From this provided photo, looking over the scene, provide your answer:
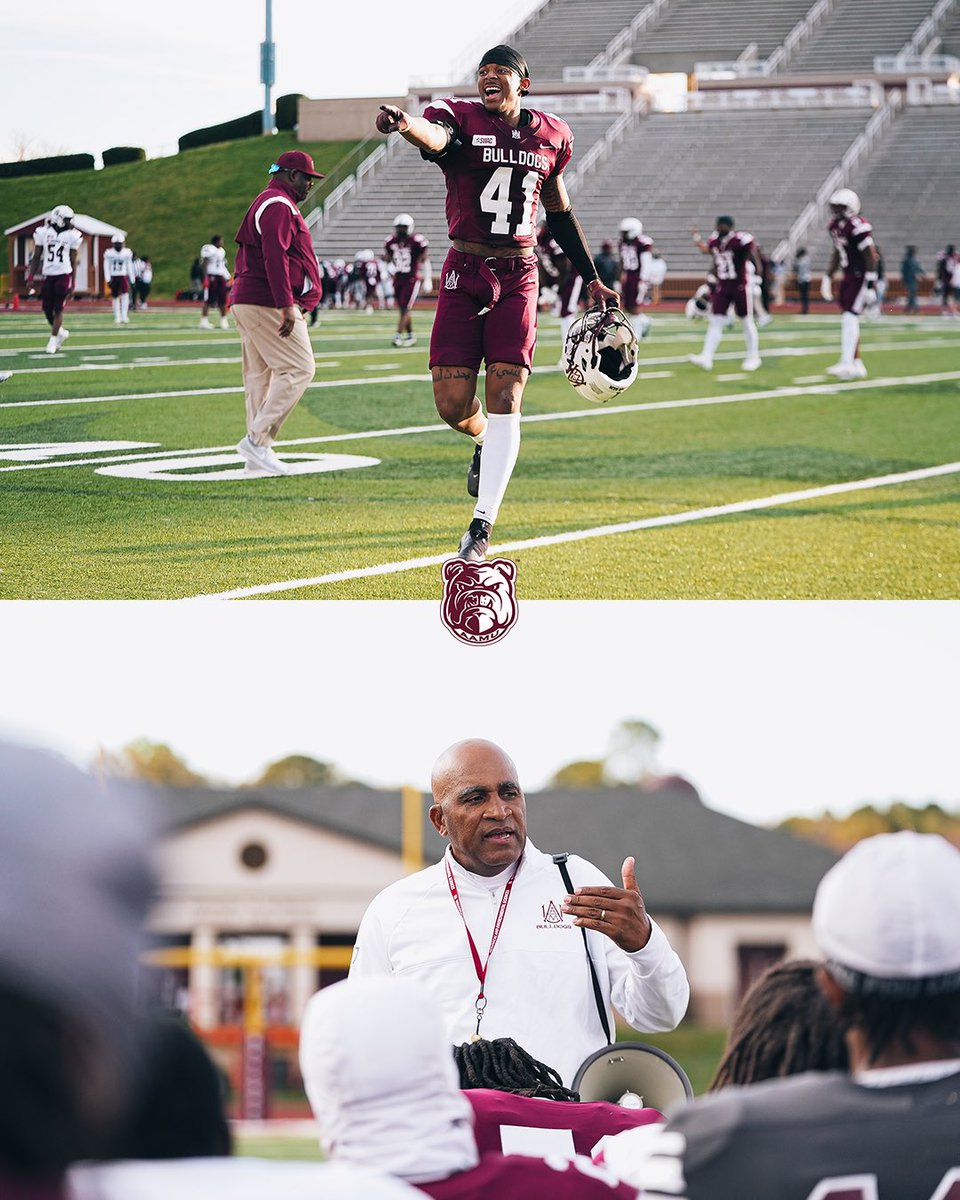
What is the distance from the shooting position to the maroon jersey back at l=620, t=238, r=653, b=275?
17672 millimetres

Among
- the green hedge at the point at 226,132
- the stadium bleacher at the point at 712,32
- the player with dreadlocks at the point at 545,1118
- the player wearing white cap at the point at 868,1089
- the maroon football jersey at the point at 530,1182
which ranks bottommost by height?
the player with dreadlocks at the point at 545,1118

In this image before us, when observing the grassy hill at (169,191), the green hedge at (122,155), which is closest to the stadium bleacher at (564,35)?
the grassy hill at (169,191)

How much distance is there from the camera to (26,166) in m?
9.41

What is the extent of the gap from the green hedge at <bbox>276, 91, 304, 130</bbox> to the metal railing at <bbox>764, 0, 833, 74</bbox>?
681 inches

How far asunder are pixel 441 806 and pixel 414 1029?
2056 millimetres

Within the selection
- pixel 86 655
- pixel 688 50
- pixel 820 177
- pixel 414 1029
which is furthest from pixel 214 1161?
pixel 820 177

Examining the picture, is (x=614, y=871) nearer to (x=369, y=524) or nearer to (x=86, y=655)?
(x=369, y=524)

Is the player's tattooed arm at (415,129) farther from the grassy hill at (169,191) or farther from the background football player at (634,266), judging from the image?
the background football player at (634,266)

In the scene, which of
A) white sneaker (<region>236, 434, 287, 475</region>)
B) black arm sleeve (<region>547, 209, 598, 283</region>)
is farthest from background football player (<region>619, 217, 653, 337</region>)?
black arm sleeve (<region>547, 209, 598, 283</region>)

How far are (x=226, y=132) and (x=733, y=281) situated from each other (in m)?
5.94

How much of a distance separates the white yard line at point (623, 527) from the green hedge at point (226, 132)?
3425 mm

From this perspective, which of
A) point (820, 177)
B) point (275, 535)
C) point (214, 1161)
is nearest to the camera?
point (214, 1161)

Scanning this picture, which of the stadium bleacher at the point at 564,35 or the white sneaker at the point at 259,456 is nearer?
the white sneaker at the point at 259,456

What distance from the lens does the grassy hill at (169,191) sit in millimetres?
9656
